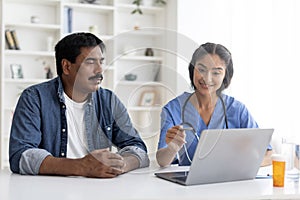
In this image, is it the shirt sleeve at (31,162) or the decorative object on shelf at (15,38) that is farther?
the decorative object on shelf at (15,38)

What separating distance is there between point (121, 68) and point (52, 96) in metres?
0.31

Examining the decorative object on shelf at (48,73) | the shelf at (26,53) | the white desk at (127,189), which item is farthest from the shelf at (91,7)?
the white desk at (127,189)

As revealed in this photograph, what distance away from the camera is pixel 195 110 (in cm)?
180

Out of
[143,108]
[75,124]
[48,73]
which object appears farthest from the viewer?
[48,73]

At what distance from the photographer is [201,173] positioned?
1.54 meters

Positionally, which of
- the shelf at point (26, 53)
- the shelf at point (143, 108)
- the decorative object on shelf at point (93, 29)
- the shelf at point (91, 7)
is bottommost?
the shelf at point (143, 108)

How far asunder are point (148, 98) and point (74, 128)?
375 millimetres

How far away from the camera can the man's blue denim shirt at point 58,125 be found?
1.75m

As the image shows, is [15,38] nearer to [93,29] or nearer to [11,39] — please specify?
[11,39]

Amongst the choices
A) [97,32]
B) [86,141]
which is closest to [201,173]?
[86,141]

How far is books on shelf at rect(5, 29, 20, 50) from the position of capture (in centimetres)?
409

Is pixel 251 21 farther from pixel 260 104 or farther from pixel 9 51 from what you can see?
pixel 9 51

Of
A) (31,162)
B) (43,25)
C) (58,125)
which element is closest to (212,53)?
(58,125)

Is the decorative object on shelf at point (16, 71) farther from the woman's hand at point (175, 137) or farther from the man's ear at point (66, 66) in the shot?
the woman's hand at point (175, 137)
